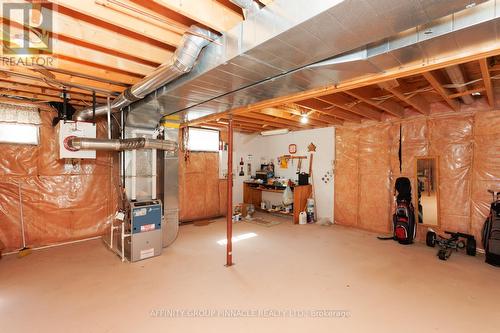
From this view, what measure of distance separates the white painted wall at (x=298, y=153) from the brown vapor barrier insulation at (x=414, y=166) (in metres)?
0.25

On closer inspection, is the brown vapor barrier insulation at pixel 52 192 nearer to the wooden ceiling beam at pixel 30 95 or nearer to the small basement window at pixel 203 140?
the wooden ceiling beam at pixel 30 95

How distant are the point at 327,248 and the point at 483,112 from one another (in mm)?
3278

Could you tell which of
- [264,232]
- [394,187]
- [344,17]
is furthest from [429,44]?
[264,232]

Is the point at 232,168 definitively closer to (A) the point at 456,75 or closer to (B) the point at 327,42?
(B) the point at 327,42

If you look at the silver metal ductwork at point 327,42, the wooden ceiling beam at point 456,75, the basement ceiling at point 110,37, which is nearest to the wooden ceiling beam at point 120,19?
the basement ceiling at point 110,37

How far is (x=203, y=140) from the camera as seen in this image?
237 inches

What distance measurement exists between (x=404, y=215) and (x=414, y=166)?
1007 mm

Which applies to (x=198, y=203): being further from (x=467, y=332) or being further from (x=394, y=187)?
(x=467, y=332)

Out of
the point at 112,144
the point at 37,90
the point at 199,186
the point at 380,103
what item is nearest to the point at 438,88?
the point at 380,103

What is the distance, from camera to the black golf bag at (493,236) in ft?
10.8

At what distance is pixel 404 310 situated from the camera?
2297 millimetres

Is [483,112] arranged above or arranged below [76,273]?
above

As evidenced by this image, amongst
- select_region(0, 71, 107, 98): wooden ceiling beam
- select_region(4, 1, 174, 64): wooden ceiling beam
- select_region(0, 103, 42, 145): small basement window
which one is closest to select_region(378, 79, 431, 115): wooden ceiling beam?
select_region(4, 1, 174, 64): wooden ceiling beam

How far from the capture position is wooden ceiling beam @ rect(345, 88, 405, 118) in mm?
3176
